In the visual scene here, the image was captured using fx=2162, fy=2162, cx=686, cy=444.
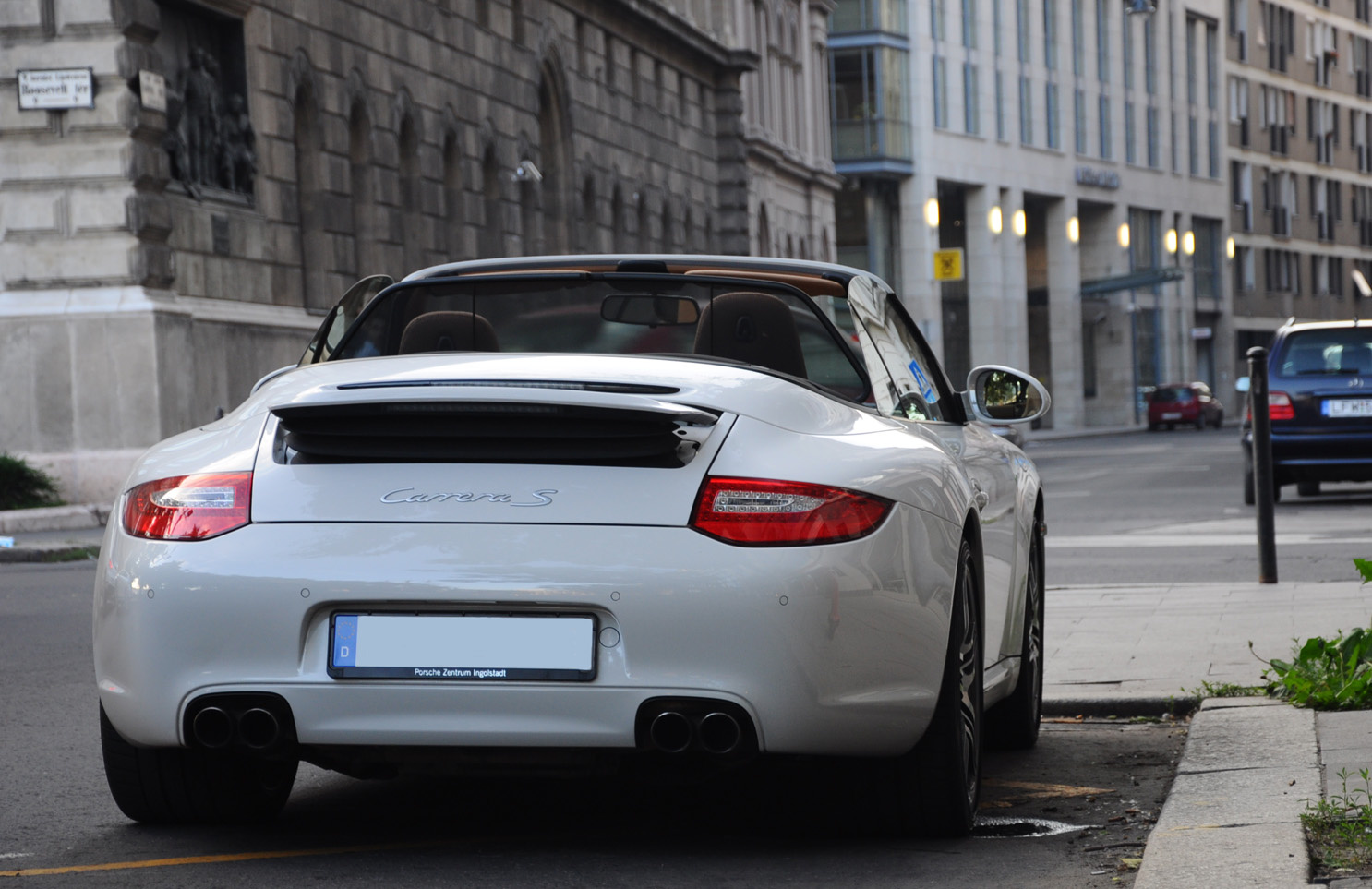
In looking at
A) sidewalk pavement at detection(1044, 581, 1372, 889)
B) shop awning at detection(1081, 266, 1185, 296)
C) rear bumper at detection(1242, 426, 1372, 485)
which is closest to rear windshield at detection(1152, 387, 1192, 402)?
shop awning at detection(1081, 266, 1185, 296)

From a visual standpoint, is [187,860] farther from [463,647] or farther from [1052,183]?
[1052,183]

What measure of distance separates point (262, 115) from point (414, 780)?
2176 cm

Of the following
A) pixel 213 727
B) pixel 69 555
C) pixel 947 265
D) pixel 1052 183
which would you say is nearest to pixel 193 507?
pixel 213 727

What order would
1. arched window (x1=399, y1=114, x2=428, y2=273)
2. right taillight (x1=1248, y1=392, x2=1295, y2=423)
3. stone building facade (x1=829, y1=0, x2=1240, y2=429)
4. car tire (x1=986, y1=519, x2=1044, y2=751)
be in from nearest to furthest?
→ car tire (x1=986, y1=519, x2=1044, y2=751) → right taillight (x1=1248, y1=392, x2=1295, y2=423) → arched window (x1=399, y1=114, x2=428, y2=273) → stone building facade (x1=829, y1=0, x2=1240, y2=429)

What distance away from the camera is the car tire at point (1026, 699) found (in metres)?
6.35

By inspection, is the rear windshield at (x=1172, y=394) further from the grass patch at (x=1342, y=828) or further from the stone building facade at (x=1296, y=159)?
the grass patch at (x=1342, y=828)

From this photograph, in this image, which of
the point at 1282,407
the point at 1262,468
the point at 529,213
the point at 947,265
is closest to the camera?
the point at 1262,468

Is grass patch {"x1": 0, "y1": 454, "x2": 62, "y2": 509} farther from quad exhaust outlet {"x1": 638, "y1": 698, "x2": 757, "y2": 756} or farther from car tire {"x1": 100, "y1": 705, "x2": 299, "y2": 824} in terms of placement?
quad exhaust outlet {"x1": 638, "y1": 698, "x2": 757, "y2": 756}

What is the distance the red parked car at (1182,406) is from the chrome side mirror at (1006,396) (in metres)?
64.9

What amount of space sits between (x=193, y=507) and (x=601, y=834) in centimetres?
124

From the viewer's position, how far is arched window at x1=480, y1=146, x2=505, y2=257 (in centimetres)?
3603

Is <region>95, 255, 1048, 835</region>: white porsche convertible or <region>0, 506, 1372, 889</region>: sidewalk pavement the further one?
<region>0, 506, 1372, 889</region>: sidewalk pavement

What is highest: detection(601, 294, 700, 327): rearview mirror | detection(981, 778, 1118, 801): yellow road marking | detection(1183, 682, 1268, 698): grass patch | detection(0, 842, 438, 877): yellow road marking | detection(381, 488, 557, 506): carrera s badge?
detection(601, 294, 700, 327): rearview mirror

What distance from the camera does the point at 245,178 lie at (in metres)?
26.1
